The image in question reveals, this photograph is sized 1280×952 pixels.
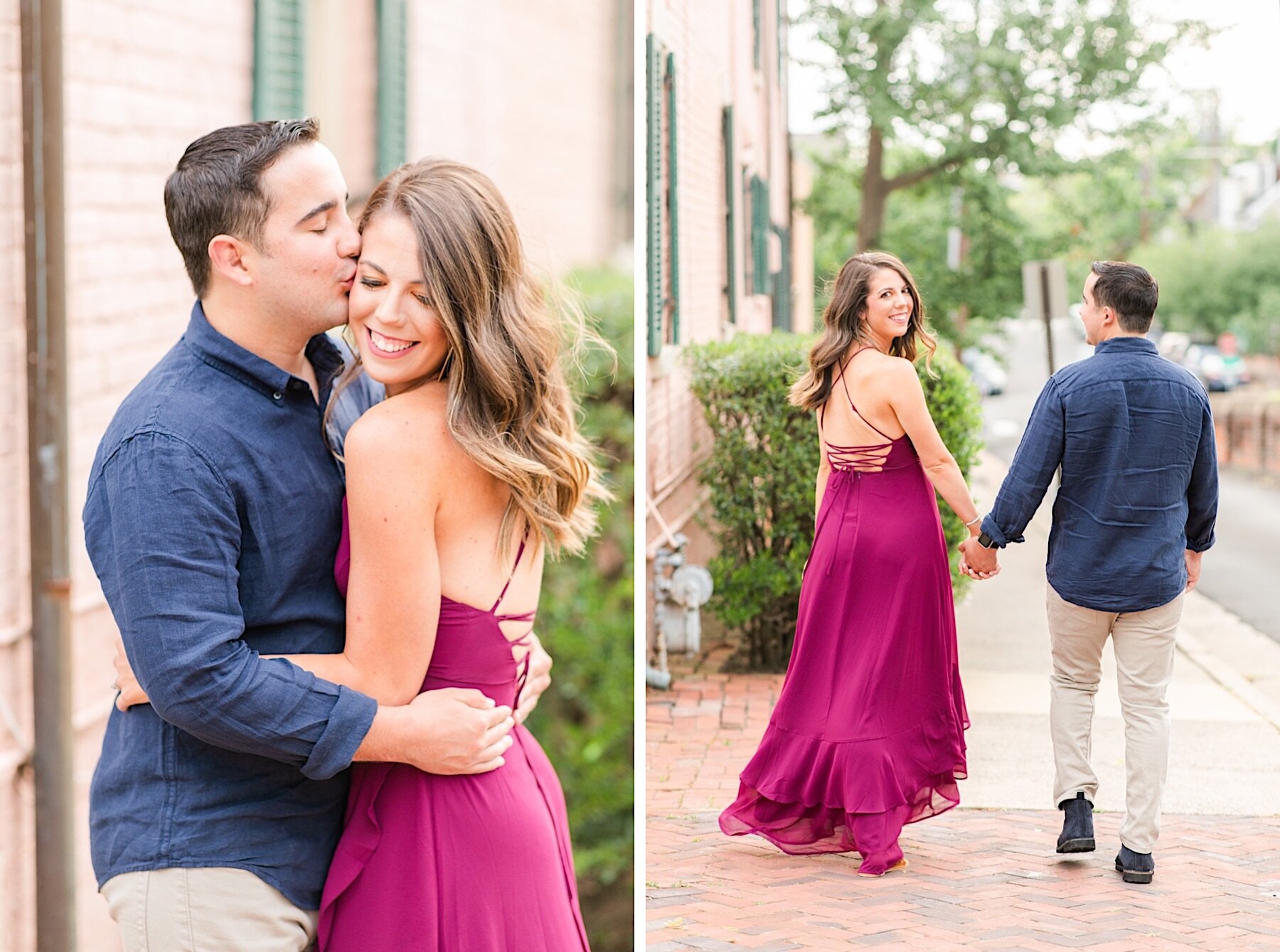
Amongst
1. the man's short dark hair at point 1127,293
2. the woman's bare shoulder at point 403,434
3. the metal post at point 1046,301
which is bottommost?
the woman's bare shoulder at point 403,434

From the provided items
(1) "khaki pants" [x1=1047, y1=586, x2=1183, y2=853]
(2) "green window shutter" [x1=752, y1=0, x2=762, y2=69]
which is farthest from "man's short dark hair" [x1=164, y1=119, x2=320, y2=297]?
(2) "green window shutter" [x1=752, y1=0, x2=762, y2=69]

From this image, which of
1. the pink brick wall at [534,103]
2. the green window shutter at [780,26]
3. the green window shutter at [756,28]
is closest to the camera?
the pink brick wall at [534,103]

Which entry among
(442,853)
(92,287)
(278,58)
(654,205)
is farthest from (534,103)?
(442,853)

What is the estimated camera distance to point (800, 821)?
4586 millimetres

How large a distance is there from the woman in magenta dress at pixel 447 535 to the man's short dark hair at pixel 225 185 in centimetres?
20

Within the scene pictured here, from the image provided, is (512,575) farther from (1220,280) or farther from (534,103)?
(1220,280)

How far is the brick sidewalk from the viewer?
3908mm

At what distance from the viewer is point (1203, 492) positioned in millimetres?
4199

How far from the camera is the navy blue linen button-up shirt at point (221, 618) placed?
230cm

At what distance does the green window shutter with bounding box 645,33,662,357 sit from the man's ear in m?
4.19

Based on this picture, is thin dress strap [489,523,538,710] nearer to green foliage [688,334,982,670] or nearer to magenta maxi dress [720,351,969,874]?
magenta maxi dress [720,351,969,874]

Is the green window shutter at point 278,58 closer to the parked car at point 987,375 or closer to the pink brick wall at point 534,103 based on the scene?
the pink brick wall at point 534,103

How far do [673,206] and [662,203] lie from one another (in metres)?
0.19

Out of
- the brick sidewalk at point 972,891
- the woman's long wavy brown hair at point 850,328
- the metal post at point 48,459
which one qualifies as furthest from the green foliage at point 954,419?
the metal post at point 48,459
